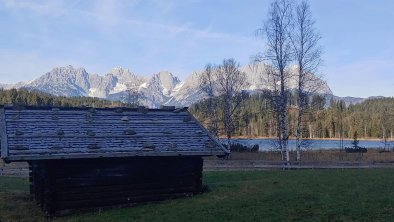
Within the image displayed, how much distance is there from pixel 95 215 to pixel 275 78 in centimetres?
2728

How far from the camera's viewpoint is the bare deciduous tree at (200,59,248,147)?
6209cm

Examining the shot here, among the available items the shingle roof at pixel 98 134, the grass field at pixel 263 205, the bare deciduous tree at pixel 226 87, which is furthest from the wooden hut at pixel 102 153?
the bare deciduous tree at pixel 226 87

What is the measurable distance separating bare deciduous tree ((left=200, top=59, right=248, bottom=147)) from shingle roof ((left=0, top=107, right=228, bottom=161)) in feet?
116

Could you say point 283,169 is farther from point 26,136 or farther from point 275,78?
point 26,136

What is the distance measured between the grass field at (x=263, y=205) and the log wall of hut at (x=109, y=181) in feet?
2.42

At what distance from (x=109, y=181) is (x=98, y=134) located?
2328 mm

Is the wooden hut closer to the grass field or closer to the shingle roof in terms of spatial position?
the shingle roof

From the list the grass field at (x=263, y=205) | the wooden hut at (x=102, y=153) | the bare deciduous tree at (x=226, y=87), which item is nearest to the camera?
the grass field at (x=263, y=205)

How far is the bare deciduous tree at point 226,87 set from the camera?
6209 cm

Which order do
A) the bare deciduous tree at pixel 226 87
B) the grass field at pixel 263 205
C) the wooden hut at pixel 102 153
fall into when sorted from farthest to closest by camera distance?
the bare deciduous tree at pixel 226 87 < the wooden hut at pixel 102 153 < the grass field at pixel 263 205

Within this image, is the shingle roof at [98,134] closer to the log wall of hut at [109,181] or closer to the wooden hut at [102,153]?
the wooden hut at [102,153]

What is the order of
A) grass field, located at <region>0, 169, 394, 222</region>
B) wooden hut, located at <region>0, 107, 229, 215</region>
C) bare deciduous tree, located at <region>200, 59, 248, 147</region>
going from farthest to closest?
bare deciduous tree, located at <region>200, 59, 248, 147</region> → wooden hut, located at <region>0, 107, 229, 215</region> → grass field, located at <region>0, 169, 394, 222</region>

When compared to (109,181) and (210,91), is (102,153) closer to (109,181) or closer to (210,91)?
(109,181)

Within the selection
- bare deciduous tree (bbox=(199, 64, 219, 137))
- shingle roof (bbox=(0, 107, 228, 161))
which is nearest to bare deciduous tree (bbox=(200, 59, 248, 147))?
bare deciduous tree (bbox=(199, 64, 219, 137))
